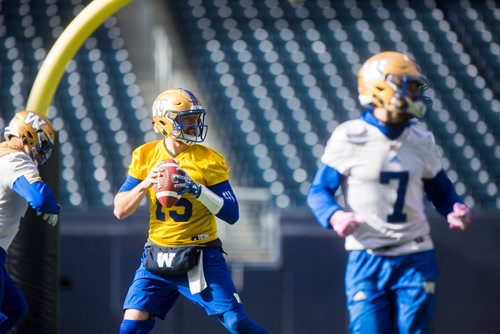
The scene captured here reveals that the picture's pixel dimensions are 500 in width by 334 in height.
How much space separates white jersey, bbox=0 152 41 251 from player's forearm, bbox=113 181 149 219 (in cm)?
54

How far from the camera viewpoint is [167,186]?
4.92 metres

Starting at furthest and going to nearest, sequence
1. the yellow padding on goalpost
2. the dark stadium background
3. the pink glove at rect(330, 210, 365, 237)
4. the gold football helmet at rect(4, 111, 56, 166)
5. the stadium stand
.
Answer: the stadium stand, the dark stadium background, the yellow padding on goalpost, the gold football helmet at rect(4, 111, 56, 166), the pink glove at rect(330, 210, 365, 237)

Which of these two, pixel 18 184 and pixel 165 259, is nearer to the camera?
pixel 165 259

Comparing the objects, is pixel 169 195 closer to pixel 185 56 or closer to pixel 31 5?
pixel 185 56

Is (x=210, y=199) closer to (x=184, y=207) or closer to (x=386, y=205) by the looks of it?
(x=184, y=207)

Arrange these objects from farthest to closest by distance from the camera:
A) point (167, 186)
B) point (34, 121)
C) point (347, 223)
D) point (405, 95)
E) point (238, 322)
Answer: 1. point (34, 121)
2. point (238, 322)
3. point (167, 186)
4. point (405, 95)
5. point (347, 223)

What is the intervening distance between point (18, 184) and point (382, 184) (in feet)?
7.10

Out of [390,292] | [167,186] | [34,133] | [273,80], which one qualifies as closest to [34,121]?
[34,133]

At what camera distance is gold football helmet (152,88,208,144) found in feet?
17.2

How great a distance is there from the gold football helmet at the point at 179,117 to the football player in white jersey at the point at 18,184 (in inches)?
30.6

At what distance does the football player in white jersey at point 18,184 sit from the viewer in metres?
5.30

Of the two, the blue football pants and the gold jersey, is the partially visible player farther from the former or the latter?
the blue football pants

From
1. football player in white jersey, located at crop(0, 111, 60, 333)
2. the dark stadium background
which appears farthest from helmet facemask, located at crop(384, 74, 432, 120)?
the dark stadium background

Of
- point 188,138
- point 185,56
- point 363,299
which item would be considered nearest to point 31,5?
point 185,56
